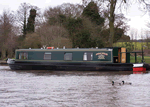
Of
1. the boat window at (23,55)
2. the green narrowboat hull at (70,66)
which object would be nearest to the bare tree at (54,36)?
the boat window at (23,55)

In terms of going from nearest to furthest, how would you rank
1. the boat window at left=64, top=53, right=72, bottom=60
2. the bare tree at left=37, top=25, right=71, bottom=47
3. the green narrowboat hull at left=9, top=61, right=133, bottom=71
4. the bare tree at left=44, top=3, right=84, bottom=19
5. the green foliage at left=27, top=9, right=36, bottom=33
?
the green narrowboat hull at left=9, top=61, right=133, bottom=71
the boat window at left=64, top=53, right=72, bottom=60
the bare tree at left=37, top=25, right=71, bottom=47
the bare tree at left=44, top=3, right=84, bottom=19
the green foliage at left=27, top=9, right=36, bottom=33

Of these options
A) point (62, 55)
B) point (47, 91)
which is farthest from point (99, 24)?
point (47, 91)

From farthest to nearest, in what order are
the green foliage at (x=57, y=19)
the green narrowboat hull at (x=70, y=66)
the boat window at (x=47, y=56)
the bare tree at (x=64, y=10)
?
the bare tree at (x=64, y=10) → the green foliage at (x=57, y=19) → the boat window at (x=47, y=56) → the green narrowboat hull at (x=70, y=66)

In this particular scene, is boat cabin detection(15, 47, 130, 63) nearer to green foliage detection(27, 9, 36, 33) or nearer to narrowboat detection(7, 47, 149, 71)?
narrowboat detection(7, 47, 149, 71)

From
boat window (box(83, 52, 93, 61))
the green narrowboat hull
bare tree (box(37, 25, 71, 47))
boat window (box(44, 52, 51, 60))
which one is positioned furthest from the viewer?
bare tree (box(37, 25, 71, 47))

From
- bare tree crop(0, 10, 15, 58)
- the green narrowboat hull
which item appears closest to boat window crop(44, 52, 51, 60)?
the green narrowboat hull

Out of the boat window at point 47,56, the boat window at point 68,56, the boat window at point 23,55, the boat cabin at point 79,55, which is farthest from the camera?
the boat window at point 23,55

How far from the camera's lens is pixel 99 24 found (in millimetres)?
47344

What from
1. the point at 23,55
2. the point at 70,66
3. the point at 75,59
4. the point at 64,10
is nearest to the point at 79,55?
the point at 75,59

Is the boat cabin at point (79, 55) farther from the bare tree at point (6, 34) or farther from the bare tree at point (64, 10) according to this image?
the bare tree at point (64, 10)

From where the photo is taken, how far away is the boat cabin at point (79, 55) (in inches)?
1044

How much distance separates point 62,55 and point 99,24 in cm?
2113

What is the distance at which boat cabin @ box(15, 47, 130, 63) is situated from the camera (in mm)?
26516

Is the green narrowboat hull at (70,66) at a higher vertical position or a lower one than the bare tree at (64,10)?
lower
